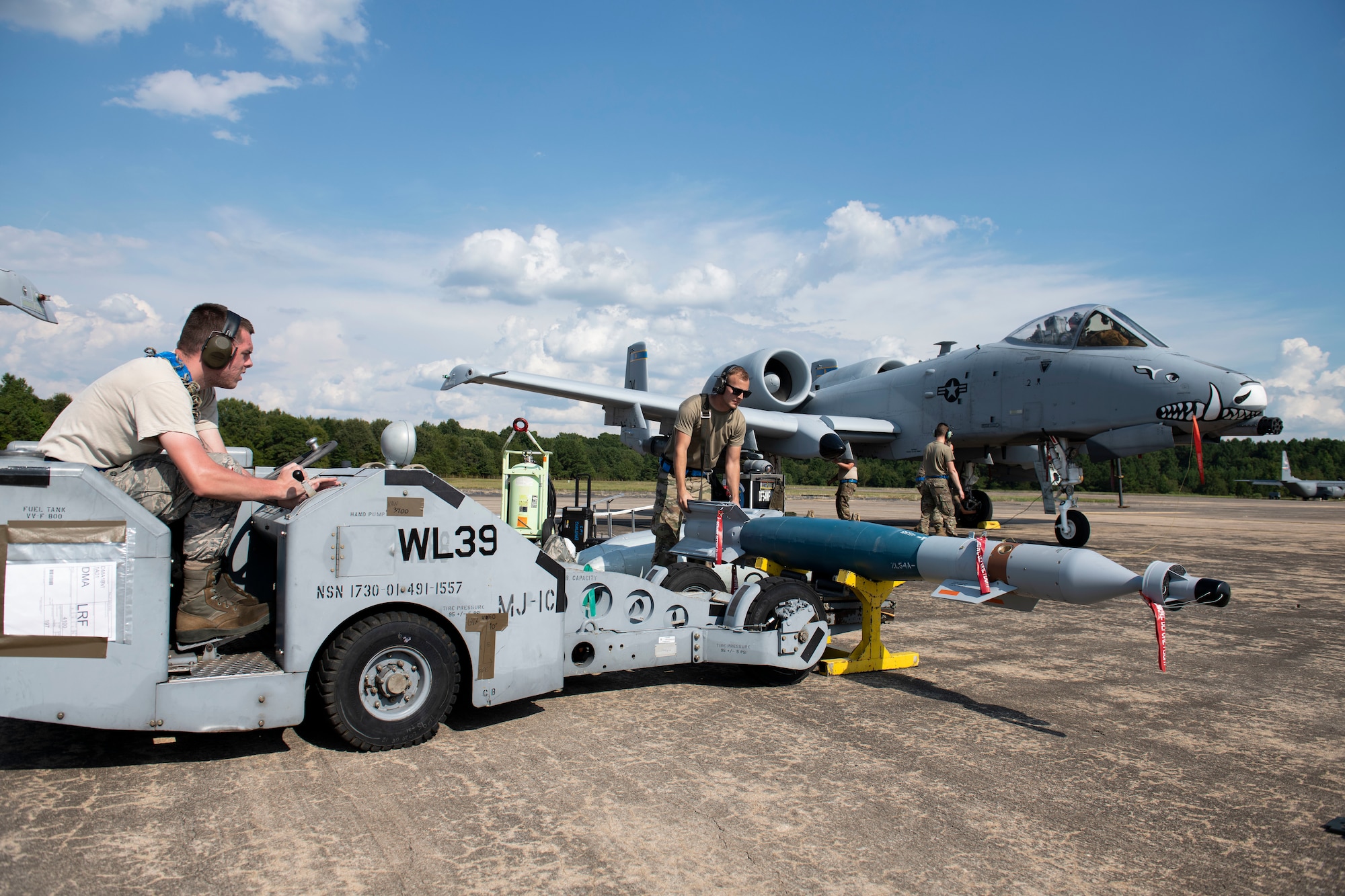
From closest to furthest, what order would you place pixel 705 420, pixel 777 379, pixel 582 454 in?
1. pixel 705 420
2. pixel 777 379
3. pixel 582 454

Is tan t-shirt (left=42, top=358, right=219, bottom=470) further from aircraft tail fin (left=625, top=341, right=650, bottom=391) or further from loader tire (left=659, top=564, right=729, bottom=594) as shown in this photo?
aircraft tail fin (left=625, top=341, right=650, bottom=391)

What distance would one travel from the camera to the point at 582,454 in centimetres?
5438

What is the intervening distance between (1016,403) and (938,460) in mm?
4280

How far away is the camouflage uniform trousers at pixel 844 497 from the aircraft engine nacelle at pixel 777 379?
7.43 m

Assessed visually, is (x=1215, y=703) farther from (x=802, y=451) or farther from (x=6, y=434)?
(x=6, y=434)

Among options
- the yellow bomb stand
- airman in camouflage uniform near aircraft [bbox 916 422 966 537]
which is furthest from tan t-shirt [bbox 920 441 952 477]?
the yellow bomb stand

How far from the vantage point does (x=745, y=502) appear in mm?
10586

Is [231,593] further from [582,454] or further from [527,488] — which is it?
[582,454]

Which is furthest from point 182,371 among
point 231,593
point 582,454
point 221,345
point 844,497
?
point 582,454

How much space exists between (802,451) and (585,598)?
13.2m

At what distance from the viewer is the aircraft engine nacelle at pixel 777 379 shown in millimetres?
19391

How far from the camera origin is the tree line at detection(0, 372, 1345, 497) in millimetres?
41325

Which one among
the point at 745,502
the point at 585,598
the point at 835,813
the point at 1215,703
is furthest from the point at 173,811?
the point at 745,502

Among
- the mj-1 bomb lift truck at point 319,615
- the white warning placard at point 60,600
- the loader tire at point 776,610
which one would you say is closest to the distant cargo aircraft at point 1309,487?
the loader tire at point 776,610
